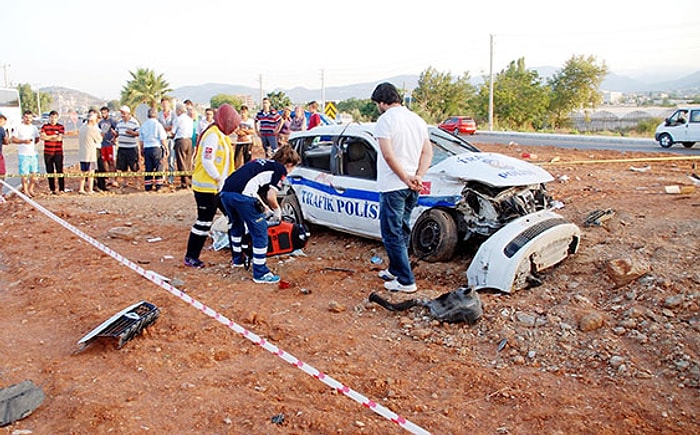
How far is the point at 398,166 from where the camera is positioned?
5461 millimetres

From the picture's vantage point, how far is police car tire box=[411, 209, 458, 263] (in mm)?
6371

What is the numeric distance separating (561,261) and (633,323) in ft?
5.05

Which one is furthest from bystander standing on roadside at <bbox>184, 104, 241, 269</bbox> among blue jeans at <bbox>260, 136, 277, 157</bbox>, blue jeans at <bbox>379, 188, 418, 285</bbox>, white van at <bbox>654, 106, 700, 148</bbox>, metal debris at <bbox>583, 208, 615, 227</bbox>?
white van at <bbox>654, 106, 700, 148</bbox>

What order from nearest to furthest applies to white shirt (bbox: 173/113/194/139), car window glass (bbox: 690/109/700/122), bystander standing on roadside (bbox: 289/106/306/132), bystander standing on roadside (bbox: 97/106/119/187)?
white shirt (bbox: 173/113/194/139), bystander standing on roadside (bbox: 97/106/119/187), bystander standing on roadside (bbox: 289/106/306/132), car window glass (bbox: 690/109/700/122)

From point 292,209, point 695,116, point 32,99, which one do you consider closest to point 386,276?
point 292,209

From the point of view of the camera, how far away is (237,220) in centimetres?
670

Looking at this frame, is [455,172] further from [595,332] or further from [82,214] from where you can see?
[82,214]

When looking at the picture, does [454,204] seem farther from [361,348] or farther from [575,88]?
[575,88]

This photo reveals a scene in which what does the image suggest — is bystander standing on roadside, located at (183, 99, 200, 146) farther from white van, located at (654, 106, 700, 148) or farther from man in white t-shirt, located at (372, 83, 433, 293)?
white van, located at (654, 106, 700, 148)

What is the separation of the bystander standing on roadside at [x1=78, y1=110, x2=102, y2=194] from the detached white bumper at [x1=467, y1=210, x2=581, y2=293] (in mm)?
9931

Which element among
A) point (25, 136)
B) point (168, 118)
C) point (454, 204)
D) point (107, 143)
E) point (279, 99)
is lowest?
point (454, 204)

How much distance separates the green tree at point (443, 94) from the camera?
6291 centimetres

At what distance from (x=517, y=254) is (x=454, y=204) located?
3.62 feet

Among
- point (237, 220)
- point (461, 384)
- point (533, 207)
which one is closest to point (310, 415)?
point (461, 384)
